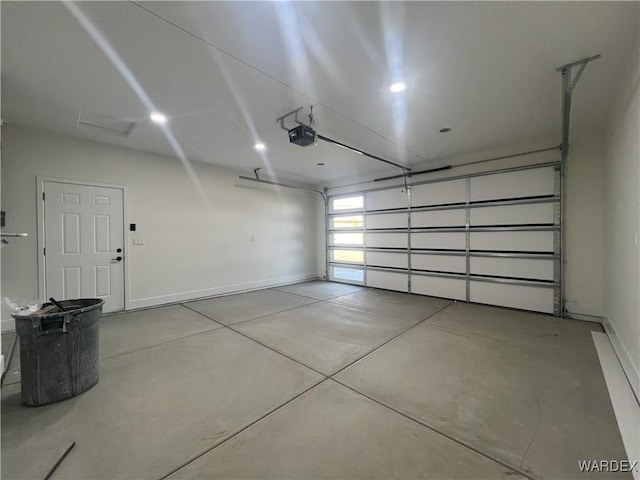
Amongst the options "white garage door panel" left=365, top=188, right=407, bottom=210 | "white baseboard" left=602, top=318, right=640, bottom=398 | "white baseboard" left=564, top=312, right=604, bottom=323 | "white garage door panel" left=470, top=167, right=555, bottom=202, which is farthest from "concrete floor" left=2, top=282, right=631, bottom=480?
"white garage door panel" left=365, top=188, right=407, bottom=210

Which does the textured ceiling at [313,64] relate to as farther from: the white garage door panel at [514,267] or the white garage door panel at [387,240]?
the white garage door panel at [387,240]

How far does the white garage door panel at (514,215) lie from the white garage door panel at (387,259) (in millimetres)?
1624

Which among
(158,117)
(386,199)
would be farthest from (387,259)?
(158,117)

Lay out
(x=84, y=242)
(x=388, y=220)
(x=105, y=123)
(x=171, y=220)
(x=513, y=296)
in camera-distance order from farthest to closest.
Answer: (x=388, y=220)
(x=171, y=220)
(x=513, y=296)
(x=84, y=242)
(x=105, y=123)

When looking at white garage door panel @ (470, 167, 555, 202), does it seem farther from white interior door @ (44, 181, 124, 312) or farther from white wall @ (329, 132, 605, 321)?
white interior door @ (44, 181, 124, 312)

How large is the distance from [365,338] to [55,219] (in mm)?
4766

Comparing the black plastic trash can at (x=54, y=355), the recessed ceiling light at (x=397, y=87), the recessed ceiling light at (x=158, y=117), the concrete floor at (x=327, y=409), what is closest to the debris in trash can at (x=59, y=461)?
the concrete floor at (x=327, y=409)

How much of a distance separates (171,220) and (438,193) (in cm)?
542

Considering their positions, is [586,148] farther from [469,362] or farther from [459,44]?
[469,362]

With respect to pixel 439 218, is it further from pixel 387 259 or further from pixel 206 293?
pixel 206 293

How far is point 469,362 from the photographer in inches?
100

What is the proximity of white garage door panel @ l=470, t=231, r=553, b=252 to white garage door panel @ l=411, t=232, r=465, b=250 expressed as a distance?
0.72ft

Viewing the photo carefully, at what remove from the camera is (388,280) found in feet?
20.4

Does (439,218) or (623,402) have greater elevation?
(439,218)
